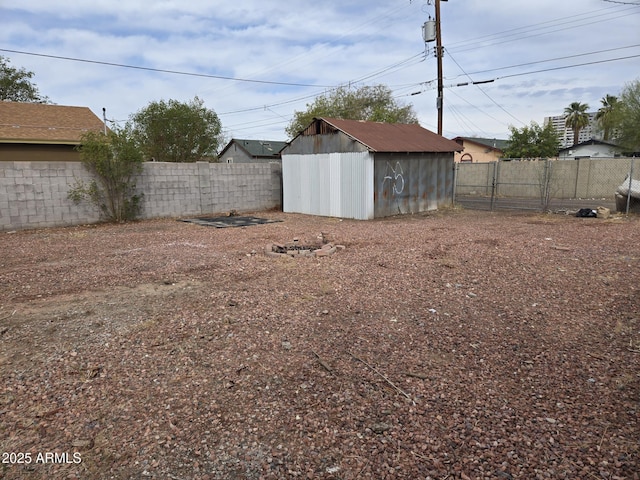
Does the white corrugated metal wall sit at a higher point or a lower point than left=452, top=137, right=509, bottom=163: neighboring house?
lower

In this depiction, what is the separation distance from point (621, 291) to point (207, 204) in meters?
12.2

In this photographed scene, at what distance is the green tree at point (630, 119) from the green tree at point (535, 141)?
4202 millimetres

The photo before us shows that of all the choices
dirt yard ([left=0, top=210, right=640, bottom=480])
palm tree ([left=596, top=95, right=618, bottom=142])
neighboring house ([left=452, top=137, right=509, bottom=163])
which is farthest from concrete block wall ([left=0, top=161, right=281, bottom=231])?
palm tree ([left=596, top=95, right=618, bottom=142])

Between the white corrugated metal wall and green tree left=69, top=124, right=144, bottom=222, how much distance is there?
509 centimetres

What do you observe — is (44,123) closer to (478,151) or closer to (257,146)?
(257,146)

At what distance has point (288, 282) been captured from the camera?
18.6 ft

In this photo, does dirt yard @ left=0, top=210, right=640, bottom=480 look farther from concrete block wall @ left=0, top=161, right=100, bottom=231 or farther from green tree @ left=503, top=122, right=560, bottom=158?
green tree @ left=503, top=122, right=560, bottom=158

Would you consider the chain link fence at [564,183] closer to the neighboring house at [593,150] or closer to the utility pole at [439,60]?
the utility pole at [439,60]

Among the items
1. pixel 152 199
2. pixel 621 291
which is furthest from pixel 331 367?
pixel 152 199

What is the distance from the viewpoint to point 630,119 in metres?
27.9

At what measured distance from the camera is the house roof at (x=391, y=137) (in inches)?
508

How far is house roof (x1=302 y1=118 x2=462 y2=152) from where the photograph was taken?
42.3 feet

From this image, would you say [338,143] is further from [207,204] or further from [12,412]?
[12,412]

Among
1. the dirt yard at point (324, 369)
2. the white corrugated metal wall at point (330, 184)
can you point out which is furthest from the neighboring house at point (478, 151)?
the dirt yard at point (324, 369)
